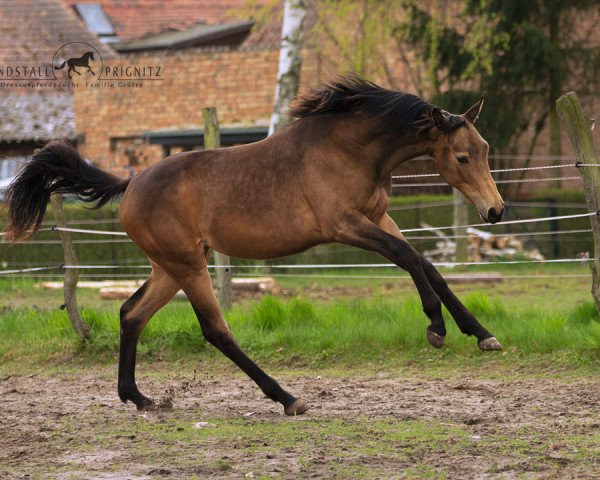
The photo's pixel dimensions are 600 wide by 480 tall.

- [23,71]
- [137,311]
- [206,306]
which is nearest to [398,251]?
[206,306]

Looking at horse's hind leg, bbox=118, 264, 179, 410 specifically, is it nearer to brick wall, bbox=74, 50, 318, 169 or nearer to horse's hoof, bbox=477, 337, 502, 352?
horse's hoof, bbox=477, 337, 502, 352

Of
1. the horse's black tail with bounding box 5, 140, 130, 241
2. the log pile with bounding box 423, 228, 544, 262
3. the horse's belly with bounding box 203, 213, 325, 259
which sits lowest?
the log pile with bounding box 423, 228, 544, 262

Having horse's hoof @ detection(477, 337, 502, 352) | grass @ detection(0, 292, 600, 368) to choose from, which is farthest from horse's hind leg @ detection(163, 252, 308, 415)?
grass @ detection(0, 292, 600, 368)

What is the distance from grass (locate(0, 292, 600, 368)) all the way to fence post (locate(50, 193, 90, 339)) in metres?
0.12

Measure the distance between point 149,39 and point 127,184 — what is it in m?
27.8

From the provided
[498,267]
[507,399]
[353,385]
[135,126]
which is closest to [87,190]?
[353,385]

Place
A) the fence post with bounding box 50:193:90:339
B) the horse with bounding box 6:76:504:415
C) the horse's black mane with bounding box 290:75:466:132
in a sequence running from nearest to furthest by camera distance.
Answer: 1. the horse with bounding box 6:76:504:415
2. the horse's black mane with bounding box 290:75:466:132
3. the fence post with bounding box 50:193:90:339

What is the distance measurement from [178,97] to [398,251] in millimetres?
20285

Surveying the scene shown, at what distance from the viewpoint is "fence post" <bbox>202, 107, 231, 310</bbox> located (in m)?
9.78

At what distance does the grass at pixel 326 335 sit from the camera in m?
8.27

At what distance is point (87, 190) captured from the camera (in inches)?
291

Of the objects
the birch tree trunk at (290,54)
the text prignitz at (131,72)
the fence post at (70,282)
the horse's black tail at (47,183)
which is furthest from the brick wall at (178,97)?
the horse's black tail at (47,183)

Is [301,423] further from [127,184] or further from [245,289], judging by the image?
[245,289]

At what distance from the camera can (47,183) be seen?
742 cm
